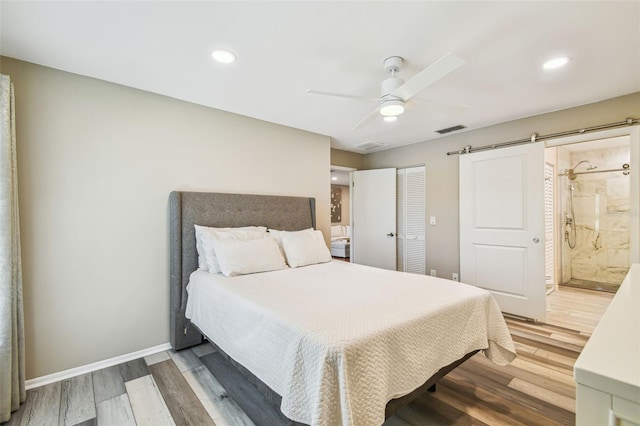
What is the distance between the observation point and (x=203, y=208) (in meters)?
2.79

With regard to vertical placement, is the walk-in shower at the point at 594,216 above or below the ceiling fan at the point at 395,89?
below

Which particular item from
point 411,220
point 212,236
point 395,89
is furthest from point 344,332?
point 411,220

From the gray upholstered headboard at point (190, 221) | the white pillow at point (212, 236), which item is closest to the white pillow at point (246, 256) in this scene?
the white pillow at point (212, 236)

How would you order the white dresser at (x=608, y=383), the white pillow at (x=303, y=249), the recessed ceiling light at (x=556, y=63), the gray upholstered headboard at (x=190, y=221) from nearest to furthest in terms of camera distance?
the white dresser at (x=608, y=383) < the recessed ceiling light at (x=556, y=63) < the gray upholstered headboard at (x=190, y=221) < the white pillow at (x=303, y=249)

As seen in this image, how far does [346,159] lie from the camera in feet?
16.3

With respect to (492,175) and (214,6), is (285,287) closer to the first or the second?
(214,6)

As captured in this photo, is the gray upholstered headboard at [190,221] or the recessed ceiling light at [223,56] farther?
the gray upholstered headboard at [190,221]

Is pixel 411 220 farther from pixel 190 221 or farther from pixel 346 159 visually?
pixel 190 221

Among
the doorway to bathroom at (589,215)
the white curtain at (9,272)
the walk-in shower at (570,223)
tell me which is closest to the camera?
the white curtain at (9,272)

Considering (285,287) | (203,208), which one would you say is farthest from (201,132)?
(285,287)

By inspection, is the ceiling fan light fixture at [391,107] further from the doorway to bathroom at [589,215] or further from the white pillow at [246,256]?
the doorway to bathroom at [589,215]

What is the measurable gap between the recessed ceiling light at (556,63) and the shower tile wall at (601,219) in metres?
3.78

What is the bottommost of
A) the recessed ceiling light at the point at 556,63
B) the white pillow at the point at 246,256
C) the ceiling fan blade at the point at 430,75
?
the white pillow at the point at 246,256

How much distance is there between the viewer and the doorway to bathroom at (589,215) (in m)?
4.56
